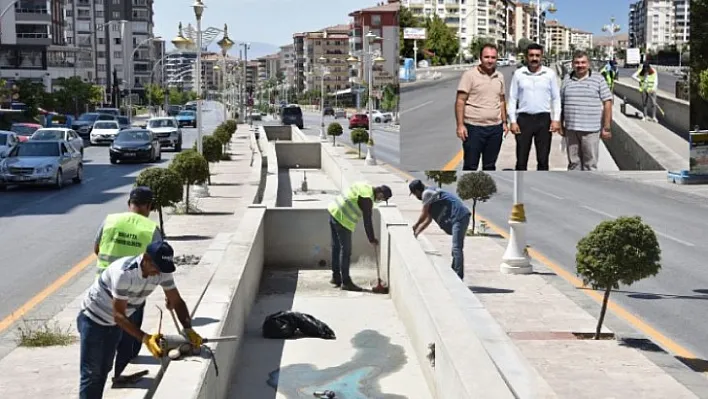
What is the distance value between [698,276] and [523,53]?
32.8 feet

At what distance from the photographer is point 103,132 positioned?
2116 inches

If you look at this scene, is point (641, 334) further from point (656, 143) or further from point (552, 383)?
point (656, 143)

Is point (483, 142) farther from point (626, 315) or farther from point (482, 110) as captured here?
point (626, 315)

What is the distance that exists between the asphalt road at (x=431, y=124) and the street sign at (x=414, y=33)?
0.38m

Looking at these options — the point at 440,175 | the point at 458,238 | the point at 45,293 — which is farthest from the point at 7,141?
the point at 458,238

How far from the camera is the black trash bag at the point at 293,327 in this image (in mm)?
11188

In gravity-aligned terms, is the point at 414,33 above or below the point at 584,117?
above

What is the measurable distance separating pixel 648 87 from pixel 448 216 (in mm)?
6210

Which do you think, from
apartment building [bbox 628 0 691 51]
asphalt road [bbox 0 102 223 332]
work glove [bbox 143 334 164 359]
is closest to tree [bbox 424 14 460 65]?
apartment building [bbox 628 0 691 51]

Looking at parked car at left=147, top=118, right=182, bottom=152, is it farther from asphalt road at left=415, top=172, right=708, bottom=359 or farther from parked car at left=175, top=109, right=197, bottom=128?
parked car at left=175, top=109, right=197, bottom=128

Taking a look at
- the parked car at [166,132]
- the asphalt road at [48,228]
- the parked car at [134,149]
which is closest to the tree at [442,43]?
the asphalt road at [48,228]

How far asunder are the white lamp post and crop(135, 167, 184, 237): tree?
5.61 meters

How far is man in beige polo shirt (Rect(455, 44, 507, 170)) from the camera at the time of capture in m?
7.87

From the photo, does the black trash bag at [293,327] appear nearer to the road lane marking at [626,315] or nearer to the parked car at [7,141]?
the road lane marking at [626,315]
